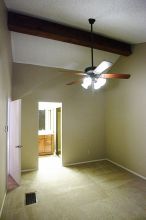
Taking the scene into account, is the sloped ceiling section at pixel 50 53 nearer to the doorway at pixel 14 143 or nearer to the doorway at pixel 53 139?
the doorway at pixel 14 143

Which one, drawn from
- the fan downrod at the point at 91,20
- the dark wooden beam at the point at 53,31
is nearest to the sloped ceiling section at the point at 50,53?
the dark wooden beam at the point at 53,31

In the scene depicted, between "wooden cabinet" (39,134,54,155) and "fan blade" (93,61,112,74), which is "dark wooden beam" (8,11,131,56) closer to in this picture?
"fan blade" (93,61,112,74)

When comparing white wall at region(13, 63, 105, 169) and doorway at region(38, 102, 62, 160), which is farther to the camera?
doorway at region(38, 102, 62, 160)

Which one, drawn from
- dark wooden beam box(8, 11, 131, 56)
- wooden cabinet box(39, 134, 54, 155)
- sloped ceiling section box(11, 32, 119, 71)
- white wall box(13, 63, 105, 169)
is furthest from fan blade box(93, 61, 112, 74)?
wooden cabinet box(39, 134, 54, 155)

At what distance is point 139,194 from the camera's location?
3.15 metres

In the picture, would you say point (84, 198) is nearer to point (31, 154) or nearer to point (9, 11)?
point (31, 154)

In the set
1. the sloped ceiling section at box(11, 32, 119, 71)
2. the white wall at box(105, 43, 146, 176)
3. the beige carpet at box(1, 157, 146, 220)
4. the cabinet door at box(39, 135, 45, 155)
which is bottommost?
the beige carpet at box(1, 157, 146, 220)

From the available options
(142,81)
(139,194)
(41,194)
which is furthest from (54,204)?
(142,81)

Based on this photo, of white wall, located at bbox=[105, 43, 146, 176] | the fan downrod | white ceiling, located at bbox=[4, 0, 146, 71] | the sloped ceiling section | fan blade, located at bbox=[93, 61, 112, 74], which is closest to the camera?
fan blade, located at bbox=[93, 61, 112, 74]

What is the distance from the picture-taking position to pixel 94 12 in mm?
2590

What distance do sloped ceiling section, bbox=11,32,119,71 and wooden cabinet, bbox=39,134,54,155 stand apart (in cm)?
292

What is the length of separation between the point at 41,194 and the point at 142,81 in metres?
3.66

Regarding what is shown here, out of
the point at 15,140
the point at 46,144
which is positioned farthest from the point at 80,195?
the point at 46,144

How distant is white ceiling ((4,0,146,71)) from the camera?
2410 millimetres
